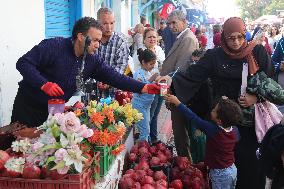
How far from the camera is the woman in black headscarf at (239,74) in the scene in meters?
3.82

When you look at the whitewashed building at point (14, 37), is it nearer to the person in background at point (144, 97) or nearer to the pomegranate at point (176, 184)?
the person in background at point (144, 97)

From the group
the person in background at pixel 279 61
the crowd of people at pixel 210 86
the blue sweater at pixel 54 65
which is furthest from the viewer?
the person in background at pixel 279 61

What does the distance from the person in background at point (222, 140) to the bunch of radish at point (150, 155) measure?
647mm

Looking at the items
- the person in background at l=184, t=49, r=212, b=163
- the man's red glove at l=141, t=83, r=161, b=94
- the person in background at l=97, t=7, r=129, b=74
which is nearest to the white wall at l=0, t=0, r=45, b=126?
the person in background at l=97, t=7, r=129, b=74

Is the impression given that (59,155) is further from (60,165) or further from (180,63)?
(180,63)

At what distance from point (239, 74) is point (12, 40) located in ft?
9.26

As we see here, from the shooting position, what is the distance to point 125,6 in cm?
1449

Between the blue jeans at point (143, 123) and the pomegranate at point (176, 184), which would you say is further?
the blue jeans at point (143, 123)

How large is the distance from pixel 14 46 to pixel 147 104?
204cm

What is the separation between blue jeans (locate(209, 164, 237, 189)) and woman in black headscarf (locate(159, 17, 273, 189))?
0.76 ft

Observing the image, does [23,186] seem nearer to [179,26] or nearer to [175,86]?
[175,86]

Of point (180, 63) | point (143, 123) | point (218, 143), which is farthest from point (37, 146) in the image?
point (143, 123)

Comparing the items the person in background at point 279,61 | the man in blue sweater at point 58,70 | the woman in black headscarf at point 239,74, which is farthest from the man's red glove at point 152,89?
the person in background at point 279,61

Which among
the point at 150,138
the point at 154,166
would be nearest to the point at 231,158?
the point at 154,166
